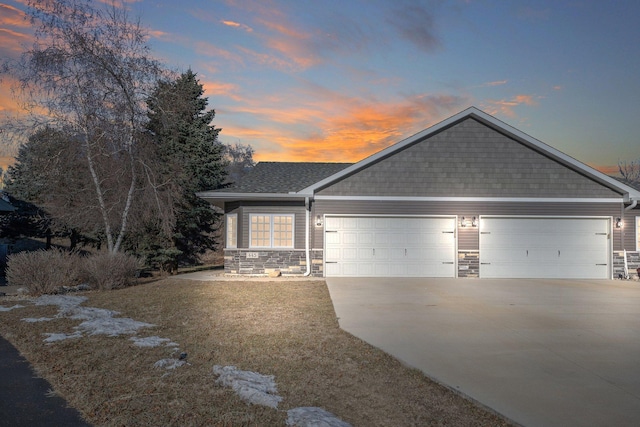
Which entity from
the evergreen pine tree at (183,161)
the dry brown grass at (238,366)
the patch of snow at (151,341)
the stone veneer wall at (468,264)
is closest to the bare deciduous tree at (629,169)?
the stone veneer wall at (468,264)

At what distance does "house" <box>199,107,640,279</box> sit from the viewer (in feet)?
52.9

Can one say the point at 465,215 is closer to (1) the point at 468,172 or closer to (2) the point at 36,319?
(1) the point at 468,172

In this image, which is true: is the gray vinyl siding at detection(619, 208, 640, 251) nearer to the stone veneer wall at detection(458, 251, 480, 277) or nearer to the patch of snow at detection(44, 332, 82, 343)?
the stone veneer wall at detection(458, 251, 480, 277)

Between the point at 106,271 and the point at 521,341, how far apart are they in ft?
35.8

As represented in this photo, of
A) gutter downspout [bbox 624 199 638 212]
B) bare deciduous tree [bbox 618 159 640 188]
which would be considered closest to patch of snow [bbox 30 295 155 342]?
gutter downspout [bbox 624 199 638 212]

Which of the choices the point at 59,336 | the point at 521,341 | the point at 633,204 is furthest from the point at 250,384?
the point at 633,204

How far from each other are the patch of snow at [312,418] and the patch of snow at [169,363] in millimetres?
2044

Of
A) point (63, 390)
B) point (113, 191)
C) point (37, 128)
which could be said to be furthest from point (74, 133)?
point (63, 390)

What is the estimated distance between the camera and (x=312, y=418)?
3996 mm

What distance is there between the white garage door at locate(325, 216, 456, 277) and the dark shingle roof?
6.49 feet

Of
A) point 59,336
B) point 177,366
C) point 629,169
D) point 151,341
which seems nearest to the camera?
point 177,366

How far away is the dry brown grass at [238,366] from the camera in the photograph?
4.19m

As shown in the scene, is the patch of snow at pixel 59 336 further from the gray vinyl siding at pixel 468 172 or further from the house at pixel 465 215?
the gray vinyl siding at pixel 468 172

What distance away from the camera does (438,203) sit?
16156 mm
